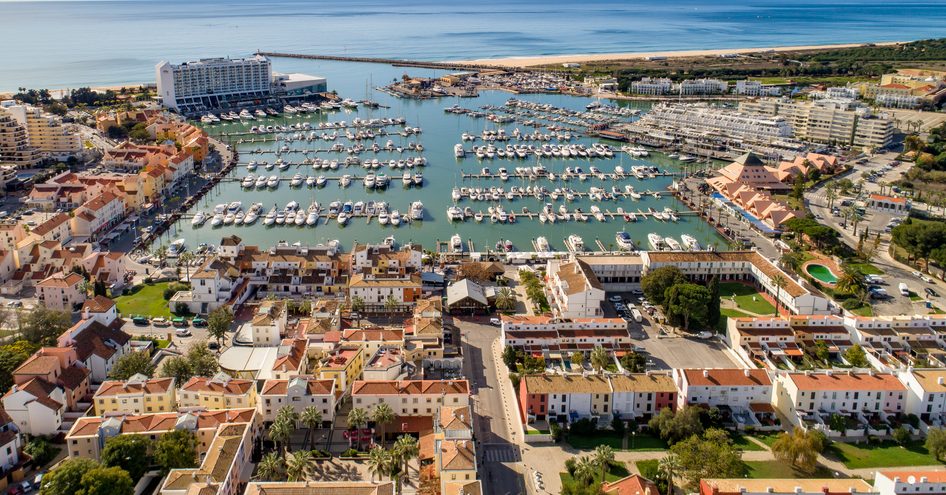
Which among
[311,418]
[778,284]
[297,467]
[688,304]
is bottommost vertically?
[297,467]

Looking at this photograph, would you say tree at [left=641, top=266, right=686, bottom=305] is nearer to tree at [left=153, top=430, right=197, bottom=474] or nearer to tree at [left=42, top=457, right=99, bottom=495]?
tree at [left=153, top=430, right=197, bottom=474]

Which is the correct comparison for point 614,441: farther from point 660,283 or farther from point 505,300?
point 660,283

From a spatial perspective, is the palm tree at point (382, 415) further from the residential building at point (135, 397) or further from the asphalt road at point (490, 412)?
the residential building at point (135, 397)

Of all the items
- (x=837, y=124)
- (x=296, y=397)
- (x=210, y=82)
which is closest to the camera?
(x=296, y=397)

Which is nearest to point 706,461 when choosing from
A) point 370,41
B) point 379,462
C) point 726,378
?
point 726,378

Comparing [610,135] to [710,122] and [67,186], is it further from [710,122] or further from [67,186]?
[67,186]
